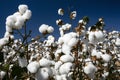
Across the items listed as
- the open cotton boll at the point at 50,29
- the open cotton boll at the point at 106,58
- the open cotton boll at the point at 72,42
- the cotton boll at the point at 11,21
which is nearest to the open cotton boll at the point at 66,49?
the open cotton boll at the point at 72,42

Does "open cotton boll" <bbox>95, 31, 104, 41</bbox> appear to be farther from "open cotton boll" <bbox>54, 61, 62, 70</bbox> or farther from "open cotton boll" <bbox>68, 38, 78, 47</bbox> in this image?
"open cotton boll" <bbox>54, 61, 62, 70</bbox>

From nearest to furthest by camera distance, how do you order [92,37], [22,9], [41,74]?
[41,74]
[92,37]
[22,9]

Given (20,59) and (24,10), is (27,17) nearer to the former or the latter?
(24,10)

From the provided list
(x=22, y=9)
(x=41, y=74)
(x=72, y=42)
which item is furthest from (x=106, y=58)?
(x=22, y=9)

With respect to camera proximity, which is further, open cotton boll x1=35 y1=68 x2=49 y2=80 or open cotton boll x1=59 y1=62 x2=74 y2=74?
open cotton boll x1=59 y1=62 x2=74 y2=74

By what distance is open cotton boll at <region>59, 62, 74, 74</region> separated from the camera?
9.02ft

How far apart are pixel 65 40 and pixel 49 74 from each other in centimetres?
38

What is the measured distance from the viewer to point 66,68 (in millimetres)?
2750

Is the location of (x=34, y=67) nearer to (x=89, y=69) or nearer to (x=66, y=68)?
(x=66, y=68)

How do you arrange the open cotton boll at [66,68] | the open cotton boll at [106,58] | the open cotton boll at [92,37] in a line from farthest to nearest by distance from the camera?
the open cotton boll at [106,58] < the open cotton boll at [92,37] < the open cotton boll at [66,68]

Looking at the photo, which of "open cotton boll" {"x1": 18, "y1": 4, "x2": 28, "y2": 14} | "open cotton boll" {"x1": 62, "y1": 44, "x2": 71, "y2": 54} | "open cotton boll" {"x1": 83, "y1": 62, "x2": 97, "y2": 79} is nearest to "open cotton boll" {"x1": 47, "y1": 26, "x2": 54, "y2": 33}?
"open cotton boll" {"x1": 62, "y1": 44, "x2": 71, "y2": 54}

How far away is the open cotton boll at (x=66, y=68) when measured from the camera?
275 cm

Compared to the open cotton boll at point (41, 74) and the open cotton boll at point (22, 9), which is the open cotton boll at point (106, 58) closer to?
the open cotton boll at point (41, 74)

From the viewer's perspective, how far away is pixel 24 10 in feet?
9.84
